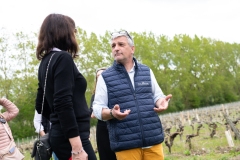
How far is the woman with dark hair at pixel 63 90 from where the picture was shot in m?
2.17

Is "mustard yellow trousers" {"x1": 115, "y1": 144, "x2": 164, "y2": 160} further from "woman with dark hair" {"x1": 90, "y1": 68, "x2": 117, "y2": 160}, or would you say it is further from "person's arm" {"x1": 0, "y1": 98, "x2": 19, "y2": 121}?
"person's arm" {"x1": 0, "y1": 98, "x2": 19, "y2": 121}

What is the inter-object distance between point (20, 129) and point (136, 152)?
1377 inches

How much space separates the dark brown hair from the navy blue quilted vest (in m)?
0.56

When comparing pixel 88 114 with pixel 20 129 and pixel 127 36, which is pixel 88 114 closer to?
pixel 127 36

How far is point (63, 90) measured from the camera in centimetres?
219

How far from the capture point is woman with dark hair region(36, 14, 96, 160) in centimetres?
217

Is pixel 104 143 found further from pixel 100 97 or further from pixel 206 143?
pixel 206 143

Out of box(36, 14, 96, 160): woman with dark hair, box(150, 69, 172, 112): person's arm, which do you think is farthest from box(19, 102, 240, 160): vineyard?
box(36, 14, 96, 160): woman with dark hair

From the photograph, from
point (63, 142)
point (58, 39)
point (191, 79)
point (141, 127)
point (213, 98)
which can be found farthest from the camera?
point (213, 98)

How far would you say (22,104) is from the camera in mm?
32719

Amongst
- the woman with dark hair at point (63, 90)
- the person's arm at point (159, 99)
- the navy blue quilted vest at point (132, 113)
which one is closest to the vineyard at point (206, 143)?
the person's arm at point (159, 99)

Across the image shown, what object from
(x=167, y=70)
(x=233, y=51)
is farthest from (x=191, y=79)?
(x=233, y=51)

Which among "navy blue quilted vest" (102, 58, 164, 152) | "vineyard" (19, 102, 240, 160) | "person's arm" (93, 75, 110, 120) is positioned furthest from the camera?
"vineyard" (19, 102, 240, 160)

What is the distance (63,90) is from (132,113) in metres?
0.77
